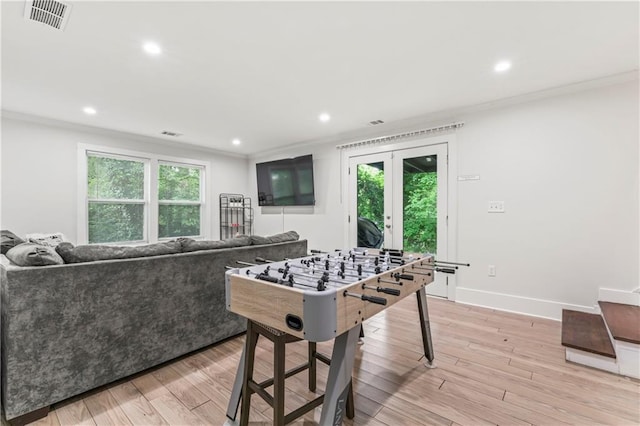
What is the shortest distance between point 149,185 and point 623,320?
6.15m

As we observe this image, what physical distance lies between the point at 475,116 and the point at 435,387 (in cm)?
310

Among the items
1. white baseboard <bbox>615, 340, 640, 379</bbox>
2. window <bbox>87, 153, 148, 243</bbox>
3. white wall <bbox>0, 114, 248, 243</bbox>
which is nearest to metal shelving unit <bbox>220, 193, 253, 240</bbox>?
window <bbox>87, 153, 148, 243</bbox>

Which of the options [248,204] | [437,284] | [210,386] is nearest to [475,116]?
[437,284]

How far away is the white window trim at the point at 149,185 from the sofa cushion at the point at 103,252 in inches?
116

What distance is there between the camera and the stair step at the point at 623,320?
79.4 inches

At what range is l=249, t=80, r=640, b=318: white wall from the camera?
2.72 meters

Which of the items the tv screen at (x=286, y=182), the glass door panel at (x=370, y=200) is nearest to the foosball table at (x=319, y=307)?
the glass door panel at (x=370, y=200)

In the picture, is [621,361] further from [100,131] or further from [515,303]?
[100,131]

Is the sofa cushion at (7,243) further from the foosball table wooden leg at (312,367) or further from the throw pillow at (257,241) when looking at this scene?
the foosball table wooden leg at (312,367)

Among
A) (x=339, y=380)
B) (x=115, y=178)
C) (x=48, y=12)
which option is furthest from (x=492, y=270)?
(x=115, y=178)

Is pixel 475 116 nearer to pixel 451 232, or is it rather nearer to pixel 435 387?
pixel 451 232

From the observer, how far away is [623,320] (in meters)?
2.28

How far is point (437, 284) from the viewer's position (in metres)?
3.80

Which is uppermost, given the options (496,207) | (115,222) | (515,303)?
(496,207)
